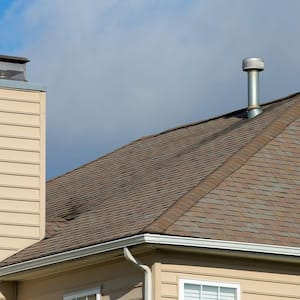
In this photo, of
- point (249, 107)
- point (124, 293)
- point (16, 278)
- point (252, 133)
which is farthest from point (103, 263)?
point (249, 107)

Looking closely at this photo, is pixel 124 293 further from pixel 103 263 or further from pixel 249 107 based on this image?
pixel 249 107

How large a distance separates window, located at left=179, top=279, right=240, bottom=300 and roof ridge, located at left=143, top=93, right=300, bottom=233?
905 mm

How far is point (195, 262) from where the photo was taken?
1877 cm

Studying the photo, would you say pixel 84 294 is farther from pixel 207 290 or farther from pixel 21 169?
pixel 21 169

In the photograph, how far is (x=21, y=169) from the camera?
22.6 metres

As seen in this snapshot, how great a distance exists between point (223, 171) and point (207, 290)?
224cm

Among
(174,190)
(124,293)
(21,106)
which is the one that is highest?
(21,106)

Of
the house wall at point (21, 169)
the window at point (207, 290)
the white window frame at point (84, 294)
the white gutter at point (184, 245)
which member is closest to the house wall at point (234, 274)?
the window at point (207, 290)

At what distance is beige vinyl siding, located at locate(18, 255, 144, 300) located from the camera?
62.4ft

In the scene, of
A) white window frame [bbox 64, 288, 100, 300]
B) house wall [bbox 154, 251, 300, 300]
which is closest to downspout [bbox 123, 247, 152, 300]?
house wall [bbox 154, 251, 300, 300]

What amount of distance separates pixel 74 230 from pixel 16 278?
1319 millimetres

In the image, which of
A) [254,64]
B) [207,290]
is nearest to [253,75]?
[254,64]

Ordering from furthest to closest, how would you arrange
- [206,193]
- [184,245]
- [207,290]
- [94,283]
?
1. [94,283]
2. [206,193]
3. [207,290]
4. [184,245]

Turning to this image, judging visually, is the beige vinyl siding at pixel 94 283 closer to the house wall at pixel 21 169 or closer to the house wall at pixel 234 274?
the house wall at pixel 234 274
